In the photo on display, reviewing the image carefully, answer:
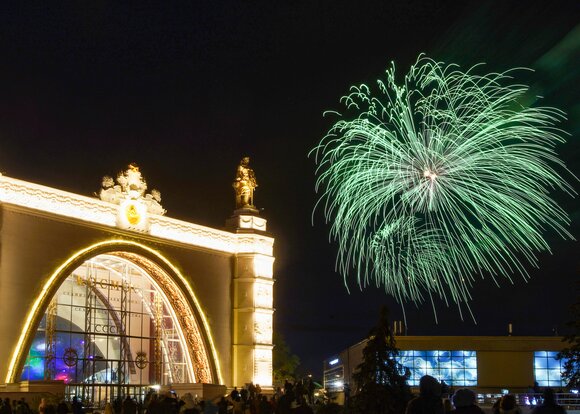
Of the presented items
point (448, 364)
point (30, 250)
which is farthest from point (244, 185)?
point (448, 364)

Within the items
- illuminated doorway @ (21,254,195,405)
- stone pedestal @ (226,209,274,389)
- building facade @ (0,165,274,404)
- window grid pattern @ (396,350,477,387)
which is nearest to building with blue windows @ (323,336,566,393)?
window grid pattern @ (396,350,477,387)

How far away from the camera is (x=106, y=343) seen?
42.4 m

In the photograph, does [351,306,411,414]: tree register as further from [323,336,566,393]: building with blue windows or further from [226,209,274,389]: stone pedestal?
[323,336,566,393]: building with blue windows

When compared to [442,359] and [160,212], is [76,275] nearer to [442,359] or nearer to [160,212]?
[160,212]

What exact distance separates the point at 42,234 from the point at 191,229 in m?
9.06

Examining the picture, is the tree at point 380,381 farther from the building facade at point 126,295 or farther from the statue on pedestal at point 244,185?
the statue on pedestal at point 244,185

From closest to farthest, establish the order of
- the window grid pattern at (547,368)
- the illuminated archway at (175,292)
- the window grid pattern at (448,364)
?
the illuminated archway at (175,292) → the window grid pattern at (547,368) → the window grid pattern at (448,364)

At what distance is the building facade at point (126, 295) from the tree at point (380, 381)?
18035 mm

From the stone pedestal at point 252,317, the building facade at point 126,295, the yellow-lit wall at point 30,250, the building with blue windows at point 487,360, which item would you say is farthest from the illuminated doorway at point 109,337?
the building with blue windows at point 487,360

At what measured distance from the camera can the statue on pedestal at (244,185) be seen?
4762 centimetres

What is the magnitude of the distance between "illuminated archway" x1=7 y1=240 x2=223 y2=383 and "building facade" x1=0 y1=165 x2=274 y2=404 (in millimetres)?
48

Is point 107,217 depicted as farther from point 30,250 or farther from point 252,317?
point 252,317

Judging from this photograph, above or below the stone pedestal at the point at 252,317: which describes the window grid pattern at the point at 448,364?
below

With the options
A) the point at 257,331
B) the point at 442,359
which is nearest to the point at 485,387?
the point at 442,359
